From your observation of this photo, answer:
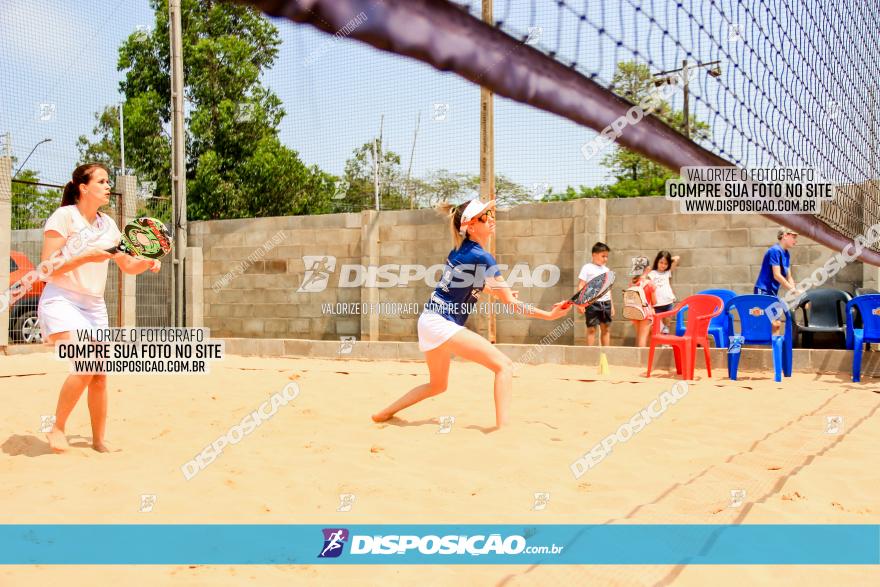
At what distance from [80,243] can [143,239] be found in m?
0.33

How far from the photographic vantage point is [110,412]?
5.44m

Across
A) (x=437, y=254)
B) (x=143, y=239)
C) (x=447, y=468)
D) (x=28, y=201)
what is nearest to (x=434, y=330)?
(x=447, y=468)

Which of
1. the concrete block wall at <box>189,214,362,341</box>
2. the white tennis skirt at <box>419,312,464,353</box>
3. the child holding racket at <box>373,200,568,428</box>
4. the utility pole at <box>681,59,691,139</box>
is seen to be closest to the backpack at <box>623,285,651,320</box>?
the child holding racket at <box>373,200,568,428</box>

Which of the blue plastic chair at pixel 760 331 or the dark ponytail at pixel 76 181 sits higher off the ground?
the dark ponytail at pixel 76 181

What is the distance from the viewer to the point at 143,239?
4.15m

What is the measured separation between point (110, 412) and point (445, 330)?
103 inches

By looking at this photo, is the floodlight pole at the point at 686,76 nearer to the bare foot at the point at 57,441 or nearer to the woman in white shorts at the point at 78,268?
the woman in white shorts at the point at 78,268

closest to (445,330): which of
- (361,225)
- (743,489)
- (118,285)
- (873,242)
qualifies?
(743,489)

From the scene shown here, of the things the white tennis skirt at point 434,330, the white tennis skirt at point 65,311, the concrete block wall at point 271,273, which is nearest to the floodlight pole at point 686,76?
the white tennis skirt at point 434,330

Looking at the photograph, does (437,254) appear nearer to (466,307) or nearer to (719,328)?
(719,328)

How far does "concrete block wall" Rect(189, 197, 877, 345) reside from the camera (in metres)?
9.73

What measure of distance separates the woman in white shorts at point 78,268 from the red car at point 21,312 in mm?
7299

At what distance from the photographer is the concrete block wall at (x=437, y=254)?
9.73 m
